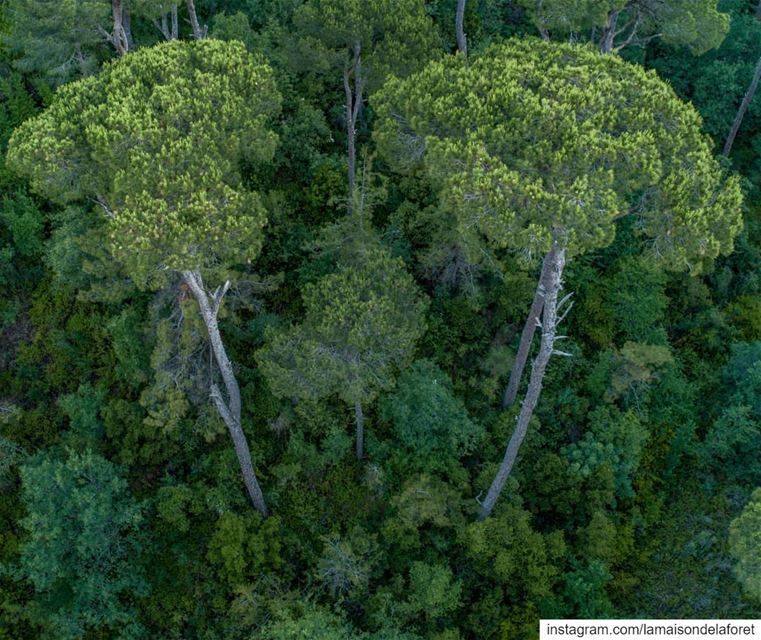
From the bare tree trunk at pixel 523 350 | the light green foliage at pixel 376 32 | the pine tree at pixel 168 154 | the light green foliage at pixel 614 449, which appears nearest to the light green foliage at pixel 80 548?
the pine tree at pixel 168 154

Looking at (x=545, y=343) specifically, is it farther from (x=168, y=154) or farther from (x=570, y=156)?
(x=168, y=154)

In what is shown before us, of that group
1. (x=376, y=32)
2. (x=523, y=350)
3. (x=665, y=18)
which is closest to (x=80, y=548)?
(x=523, y=350)

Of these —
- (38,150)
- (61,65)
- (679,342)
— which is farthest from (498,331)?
(61,65)

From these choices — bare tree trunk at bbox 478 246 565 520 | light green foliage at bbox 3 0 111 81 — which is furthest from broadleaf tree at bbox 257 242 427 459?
light green foliage at bbox 3 0 111 81

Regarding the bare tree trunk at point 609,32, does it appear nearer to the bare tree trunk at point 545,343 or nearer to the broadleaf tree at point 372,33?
the broadleaf tree at point 372,33

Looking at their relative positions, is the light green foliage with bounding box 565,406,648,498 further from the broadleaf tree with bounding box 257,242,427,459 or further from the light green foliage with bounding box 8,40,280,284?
the light green foliage with bounding box 8,40,280,284

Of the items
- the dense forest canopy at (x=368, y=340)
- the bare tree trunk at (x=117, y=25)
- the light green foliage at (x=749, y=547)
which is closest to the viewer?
the dense forest canopy at (x=368, y=340)

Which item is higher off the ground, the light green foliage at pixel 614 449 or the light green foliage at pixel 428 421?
the light green foliage at pixel 428 421

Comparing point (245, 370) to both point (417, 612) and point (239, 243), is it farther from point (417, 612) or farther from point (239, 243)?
point (417, 612)

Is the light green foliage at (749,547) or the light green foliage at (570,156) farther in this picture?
the light green foliage at (749,547)
